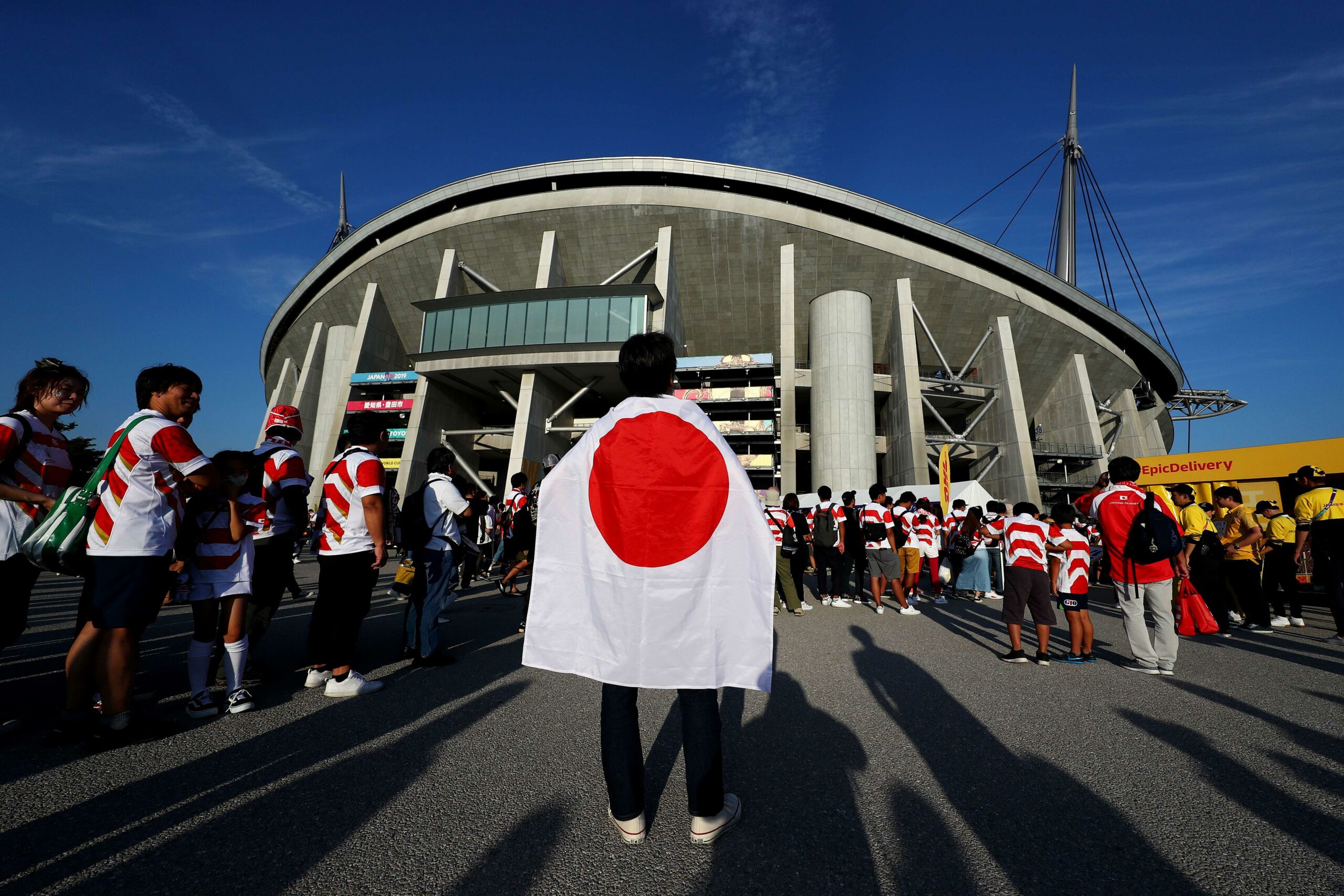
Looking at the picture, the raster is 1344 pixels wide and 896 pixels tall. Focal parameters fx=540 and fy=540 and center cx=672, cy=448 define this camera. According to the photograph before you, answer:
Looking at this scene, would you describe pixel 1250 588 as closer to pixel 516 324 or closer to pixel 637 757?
pixel 637 757

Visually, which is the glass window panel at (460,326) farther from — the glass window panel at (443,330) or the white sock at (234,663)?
the white sock at (234,663)

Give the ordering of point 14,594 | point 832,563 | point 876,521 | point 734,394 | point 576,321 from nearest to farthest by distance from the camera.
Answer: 1. point 14,594
2. point 876,521
3. point 832,563
4. point 576,321
5. point 734,394

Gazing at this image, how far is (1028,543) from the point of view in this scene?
5.18m

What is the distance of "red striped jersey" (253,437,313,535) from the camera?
4066mm

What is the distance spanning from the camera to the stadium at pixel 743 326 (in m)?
27.9

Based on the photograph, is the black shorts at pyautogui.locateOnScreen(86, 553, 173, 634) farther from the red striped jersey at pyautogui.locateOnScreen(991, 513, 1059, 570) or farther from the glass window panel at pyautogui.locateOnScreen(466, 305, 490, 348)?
the glass window panel at pyautogui.locateOnScreen(466, 305, 490, 348)

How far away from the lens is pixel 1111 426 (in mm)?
34125

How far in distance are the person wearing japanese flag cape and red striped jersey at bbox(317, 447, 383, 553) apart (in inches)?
88.7

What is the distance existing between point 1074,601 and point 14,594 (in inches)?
309

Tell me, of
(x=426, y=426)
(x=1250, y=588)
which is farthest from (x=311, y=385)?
(x=1250, y=588)

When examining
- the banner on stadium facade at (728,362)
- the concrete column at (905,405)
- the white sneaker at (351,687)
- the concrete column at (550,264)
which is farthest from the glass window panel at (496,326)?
the white sneaker at (351,687)

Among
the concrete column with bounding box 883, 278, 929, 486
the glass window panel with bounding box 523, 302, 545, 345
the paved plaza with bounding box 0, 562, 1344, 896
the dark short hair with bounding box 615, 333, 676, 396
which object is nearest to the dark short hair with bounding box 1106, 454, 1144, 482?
the paved plaza with bounding box 0, 562, 1344, 896

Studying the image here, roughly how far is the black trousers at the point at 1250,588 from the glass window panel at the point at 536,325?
26033 mm

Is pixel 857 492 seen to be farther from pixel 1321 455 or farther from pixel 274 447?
pixel 274 447
